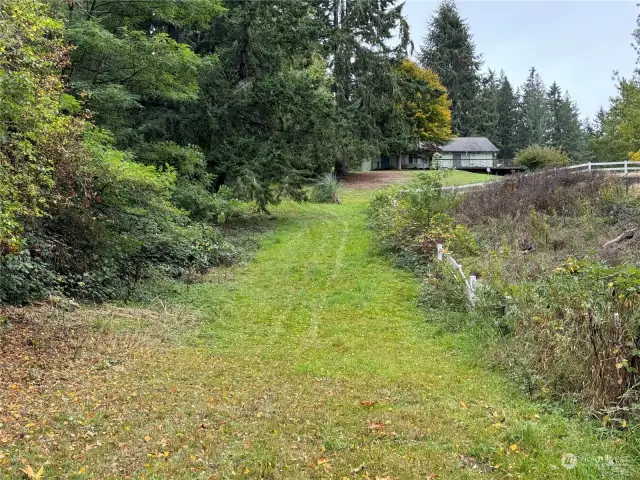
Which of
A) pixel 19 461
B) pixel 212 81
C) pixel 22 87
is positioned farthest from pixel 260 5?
pixel 19 461

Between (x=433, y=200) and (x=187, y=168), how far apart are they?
22.2ft

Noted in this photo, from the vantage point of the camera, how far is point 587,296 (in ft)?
18.9

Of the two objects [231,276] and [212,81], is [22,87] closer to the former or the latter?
[231,276]

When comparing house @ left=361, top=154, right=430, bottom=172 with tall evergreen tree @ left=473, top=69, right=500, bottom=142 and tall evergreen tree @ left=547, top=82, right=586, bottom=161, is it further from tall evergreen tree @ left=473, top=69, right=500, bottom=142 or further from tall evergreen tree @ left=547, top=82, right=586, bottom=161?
tall evergreen tree @ left=547, top=82, right=586, bottom=161

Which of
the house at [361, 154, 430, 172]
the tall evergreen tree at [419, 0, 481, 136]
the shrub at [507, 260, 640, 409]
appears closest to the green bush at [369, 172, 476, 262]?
the shrub at [507, 260, 640, 409]

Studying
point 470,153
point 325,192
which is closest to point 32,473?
point 325,192

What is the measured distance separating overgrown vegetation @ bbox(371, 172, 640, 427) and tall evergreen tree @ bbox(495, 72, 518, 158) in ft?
172

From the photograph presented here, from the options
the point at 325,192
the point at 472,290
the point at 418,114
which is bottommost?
the point at 472,290

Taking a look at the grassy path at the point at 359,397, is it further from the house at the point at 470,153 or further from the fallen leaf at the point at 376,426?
the house at the point at 470,153

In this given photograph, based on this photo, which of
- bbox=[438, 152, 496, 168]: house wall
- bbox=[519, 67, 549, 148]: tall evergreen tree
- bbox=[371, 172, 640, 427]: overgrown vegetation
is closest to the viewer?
bbox=[371, 172, 640, 427]: overgrown vegetation

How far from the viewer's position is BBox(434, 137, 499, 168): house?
50.8 meters

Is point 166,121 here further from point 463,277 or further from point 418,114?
point 418,114

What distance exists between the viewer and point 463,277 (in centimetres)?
960

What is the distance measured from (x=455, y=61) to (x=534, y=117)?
17.5 m
